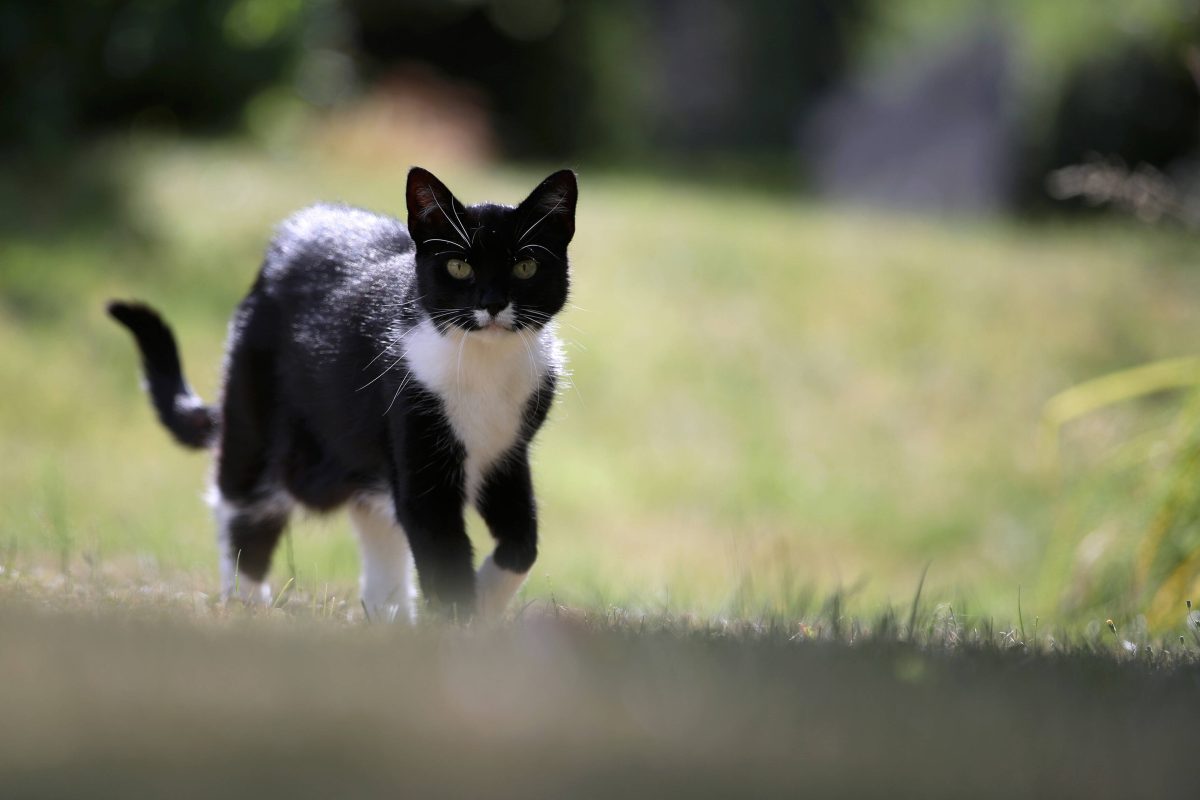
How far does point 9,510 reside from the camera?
6172 millimetres

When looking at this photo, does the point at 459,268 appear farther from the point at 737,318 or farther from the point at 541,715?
the point at 737,318

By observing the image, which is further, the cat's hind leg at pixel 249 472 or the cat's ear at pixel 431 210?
the cat's hind leg at pixel 249 472

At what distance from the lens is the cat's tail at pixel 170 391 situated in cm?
486

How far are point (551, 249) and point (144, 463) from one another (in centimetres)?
528

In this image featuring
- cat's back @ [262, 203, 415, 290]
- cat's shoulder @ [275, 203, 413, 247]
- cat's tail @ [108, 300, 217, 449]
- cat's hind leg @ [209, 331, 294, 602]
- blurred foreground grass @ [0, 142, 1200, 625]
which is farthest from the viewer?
blurred foreground grass @ [0, 142, 1200, 625]

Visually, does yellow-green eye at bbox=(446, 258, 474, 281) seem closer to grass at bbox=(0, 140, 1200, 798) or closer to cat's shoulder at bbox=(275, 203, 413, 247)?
cat's shoulder at bbox=(275, 203, 413, 247)

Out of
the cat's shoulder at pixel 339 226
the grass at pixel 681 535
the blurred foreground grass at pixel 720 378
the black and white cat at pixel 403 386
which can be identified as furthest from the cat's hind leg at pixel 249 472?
the blurred foreground grass at pixel 720 378

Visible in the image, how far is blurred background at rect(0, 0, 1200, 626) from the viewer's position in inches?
247

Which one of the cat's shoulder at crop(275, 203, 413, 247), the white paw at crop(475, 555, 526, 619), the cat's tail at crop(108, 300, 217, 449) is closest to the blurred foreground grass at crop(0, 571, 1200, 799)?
the white paw at crop(475, 555, 526, 619)

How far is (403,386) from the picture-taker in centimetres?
378

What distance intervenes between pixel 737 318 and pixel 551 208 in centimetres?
683

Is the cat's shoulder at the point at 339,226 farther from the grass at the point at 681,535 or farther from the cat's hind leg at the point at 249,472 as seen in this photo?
the grass at the point at 681,535

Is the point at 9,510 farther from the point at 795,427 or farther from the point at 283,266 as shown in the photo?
the point at 795,427

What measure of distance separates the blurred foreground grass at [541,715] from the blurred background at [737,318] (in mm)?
1084
